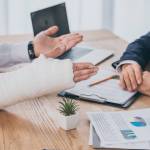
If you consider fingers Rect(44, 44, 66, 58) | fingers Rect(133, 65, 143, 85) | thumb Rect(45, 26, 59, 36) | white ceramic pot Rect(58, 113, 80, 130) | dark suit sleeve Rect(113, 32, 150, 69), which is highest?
thumb Rect(45, 26, 59, 36)

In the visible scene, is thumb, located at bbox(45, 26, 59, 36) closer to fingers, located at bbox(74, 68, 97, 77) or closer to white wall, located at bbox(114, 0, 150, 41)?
fingers, located at bbox(74, 68, 97, 77)

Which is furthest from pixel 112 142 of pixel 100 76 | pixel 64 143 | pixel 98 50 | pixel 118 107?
pixel 98 50

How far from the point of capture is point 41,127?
1.17 meters

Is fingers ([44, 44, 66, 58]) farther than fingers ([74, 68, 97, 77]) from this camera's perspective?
Yes

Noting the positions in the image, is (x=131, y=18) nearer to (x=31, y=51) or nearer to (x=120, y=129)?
(x=31, y=51)

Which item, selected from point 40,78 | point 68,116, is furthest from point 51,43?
point 68,116

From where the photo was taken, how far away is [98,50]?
1928mm

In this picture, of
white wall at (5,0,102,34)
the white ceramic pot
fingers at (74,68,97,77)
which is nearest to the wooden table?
the white ceramic pot

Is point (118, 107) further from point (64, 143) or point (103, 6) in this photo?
point (103, 6)

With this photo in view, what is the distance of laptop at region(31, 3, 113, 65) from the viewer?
1787 mm

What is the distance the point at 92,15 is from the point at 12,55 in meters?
1.50

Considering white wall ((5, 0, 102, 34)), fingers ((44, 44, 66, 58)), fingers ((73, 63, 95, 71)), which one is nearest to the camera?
fingers ((73, 63, 95, 71))

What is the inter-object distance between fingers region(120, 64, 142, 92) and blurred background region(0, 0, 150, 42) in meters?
1.52

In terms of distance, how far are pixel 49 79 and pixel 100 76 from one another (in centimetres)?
38
